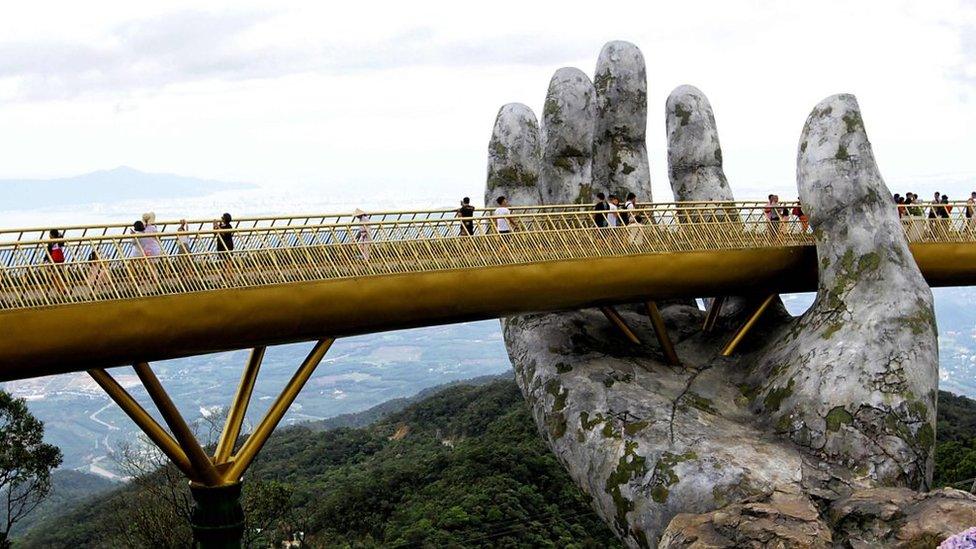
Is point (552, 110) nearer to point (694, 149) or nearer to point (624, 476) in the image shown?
point (694, 149)

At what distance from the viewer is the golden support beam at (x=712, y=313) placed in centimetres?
2375

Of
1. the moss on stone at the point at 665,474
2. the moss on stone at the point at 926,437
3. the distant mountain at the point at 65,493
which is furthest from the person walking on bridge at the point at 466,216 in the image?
the distant mountain at the point at 65,493

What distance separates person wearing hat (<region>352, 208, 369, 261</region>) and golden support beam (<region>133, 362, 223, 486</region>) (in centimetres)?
345

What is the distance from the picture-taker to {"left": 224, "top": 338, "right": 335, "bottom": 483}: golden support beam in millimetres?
18594

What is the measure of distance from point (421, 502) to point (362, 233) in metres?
18.6

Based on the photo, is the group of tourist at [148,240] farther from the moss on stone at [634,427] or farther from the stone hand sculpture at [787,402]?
the moss on stone at [634,427]

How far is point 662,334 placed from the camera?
22188 millimetres

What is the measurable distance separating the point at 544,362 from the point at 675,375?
7.51 ft

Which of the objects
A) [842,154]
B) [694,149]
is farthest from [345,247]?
[694,149]

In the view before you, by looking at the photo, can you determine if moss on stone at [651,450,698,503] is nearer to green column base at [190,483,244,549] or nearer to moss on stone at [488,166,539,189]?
green column base at [190,483,244,549]

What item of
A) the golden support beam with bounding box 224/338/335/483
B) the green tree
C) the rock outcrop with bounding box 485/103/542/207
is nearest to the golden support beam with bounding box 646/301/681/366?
the rock outcrop with bounding box 485/103/542/207

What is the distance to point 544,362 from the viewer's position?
22.1 metres

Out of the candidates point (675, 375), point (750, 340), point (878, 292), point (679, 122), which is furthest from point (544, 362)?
point (679, 122)

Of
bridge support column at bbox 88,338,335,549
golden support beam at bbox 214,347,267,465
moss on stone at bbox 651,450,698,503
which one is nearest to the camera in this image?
bridge support column at bbox 88,338,335,549
